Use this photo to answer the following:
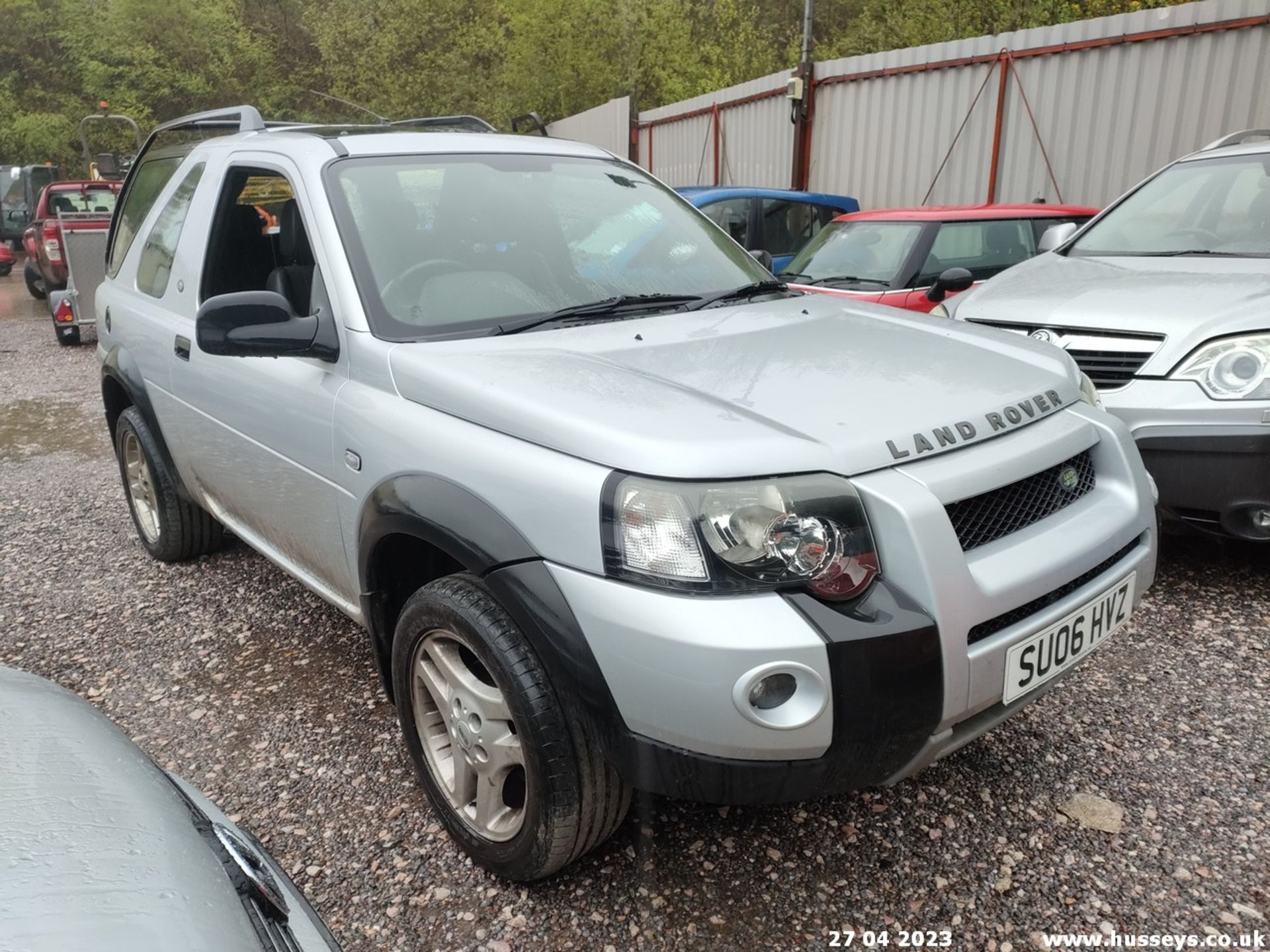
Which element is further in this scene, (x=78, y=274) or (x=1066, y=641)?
(x=78, y=274)

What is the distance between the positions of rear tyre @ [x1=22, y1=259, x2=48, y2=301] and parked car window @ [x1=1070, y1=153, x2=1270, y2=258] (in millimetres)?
15537

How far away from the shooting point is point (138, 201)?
14.1 feet

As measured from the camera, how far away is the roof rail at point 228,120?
12.2 ft

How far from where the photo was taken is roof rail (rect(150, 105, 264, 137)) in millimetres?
3713

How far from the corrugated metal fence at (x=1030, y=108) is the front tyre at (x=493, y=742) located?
7.59 m

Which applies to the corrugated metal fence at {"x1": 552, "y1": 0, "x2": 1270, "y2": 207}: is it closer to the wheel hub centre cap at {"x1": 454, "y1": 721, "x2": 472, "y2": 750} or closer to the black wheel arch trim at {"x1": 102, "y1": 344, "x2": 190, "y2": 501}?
the black wheel arch trim at {"x1": 102, "y1": 344, "x2": 190, "y2": 501}

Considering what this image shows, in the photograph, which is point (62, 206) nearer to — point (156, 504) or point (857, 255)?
point (156, 504)

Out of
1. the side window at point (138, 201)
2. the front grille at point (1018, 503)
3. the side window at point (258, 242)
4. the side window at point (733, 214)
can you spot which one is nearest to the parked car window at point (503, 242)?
the side window at point (258, 242)

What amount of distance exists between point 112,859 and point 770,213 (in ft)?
26.4

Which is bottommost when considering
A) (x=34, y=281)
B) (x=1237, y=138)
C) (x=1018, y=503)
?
(x=34, y=281)

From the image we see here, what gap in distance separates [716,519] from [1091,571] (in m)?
0.97

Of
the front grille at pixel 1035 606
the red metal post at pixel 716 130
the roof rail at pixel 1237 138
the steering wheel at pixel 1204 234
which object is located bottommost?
the front grille at pixel 1035 606

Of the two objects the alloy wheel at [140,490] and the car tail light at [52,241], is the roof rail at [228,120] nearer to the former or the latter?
the alloy wheel at [140,490]

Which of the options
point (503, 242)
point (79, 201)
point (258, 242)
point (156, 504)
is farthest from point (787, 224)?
point (79, 201)
